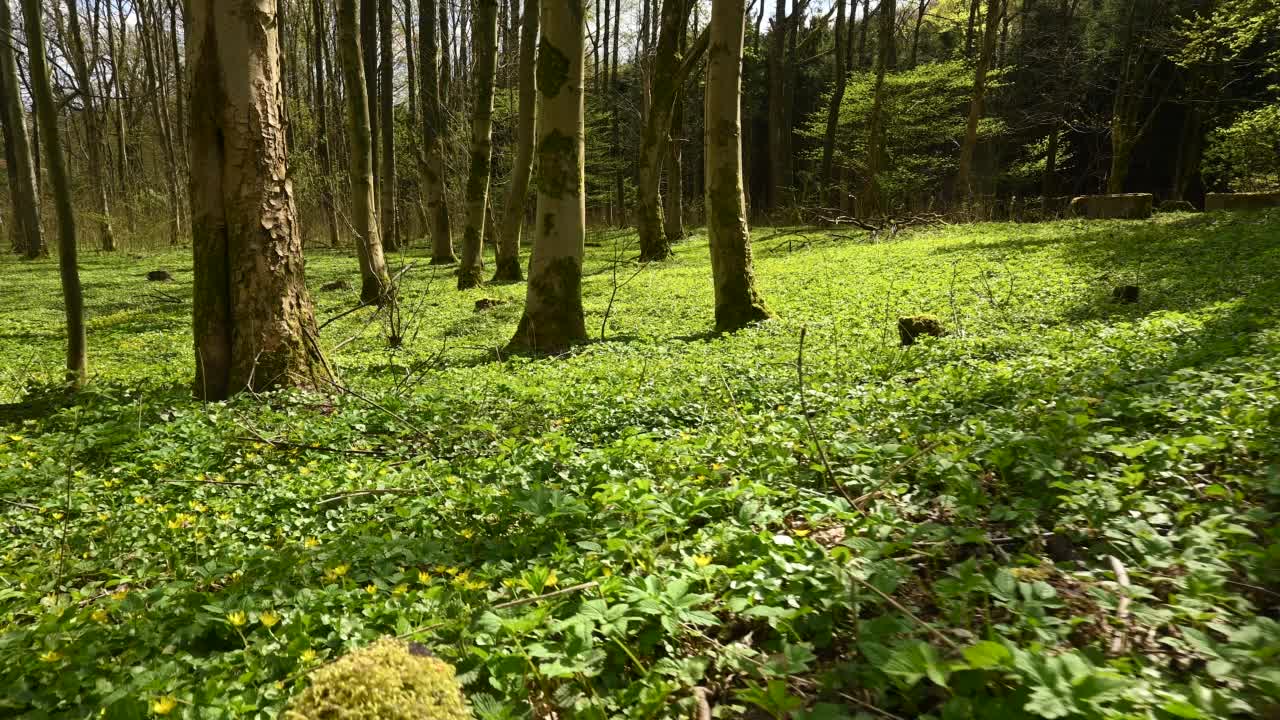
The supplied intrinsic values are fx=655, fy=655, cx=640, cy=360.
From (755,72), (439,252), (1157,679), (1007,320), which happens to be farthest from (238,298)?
(755,72)

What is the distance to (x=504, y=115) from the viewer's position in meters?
29.5

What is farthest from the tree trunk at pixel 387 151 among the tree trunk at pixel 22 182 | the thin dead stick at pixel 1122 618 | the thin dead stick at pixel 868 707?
the thin dead stick at pixel 1122 618

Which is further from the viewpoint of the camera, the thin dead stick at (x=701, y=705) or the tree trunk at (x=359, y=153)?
the tree trunk at (x=359, y=153)

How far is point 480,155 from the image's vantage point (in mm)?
15523

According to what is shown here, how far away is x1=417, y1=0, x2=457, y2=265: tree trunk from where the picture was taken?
2009cm

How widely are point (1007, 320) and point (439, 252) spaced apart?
17247mm

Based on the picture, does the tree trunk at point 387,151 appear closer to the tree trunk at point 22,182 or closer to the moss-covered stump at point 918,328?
the tree trunk at point 22,182

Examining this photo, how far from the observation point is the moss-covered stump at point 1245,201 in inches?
604

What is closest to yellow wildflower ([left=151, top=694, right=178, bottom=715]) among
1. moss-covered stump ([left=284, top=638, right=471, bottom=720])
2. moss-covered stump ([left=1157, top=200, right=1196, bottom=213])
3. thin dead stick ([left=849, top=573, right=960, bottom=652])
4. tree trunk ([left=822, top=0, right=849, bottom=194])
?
moss-covered stump ([left=284, top=638, right=471, bottom=720])

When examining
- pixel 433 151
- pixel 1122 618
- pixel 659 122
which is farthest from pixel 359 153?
pixel 1122 618

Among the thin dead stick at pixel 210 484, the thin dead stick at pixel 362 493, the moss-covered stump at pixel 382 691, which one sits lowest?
the thin dead stick at pixel 210 484

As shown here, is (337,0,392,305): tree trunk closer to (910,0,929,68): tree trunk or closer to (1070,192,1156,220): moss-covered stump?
(1070,192,1156,220): moss-covered stump

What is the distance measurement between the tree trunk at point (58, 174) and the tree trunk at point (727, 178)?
674 centimetres

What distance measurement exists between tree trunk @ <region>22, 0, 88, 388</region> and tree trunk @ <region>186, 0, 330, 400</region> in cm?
143
